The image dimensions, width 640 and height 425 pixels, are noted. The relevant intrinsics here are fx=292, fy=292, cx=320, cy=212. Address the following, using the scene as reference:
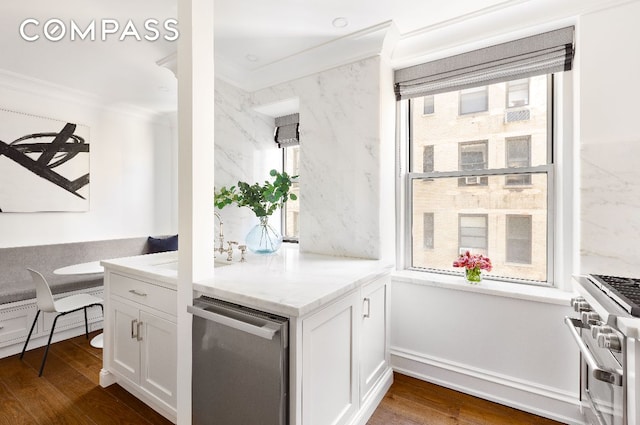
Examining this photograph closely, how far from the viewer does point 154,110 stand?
401 centimetres

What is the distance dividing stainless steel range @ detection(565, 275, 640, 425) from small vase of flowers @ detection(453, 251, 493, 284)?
633 mm

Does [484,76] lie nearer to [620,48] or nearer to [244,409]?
[620,48]

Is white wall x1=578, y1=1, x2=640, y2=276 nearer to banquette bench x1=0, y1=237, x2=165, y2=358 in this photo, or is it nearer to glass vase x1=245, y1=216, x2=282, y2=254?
glass vase x1=245, y1=216, x2=282, y2=254

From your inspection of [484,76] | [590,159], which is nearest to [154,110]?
[484,76]

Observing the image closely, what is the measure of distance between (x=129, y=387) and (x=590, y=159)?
3248 millimetres

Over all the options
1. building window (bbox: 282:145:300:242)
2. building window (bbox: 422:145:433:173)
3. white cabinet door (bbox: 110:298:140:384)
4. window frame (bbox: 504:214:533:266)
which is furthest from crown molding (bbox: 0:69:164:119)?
window frame (bbox: 504:214:533:266)

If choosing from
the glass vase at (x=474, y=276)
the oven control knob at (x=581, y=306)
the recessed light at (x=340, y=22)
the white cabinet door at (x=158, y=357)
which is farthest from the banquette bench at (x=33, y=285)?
the oven control knob at (x=581, y=306)

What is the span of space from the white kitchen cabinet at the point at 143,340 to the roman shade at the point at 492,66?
2.35 metres

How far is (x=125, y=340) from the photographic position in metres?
1.97

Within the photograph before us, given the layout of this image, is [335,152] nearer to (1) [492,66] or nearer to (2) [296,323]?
(1) [492,66]

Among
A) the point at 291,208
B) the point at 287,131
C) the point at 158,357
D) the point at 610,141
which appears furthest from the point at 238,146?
the point at 610,141

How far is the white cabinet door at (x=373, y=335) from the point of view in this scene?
1757 mm

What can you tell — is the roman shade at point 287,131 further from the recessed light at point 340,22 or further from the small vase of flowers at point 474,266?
the small vase of flowers at point 474,266

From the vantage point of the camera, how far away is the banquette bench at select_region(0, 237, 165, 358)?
260 centimetres
